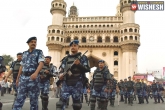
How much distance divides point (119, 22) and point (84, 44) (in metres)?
9.12

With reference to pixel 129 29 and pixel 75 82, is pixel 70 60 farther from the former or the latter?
pixel 129 29

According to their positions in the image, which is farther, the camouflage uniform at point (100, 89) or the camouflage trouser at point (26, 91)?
the camouflage uniform at point (100, 89)

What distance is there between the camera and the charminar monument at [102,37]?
4059 centimetres

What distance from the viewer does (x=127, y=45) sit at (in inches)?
1586

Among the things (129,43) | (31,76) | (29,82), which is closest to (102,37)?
(129,43)

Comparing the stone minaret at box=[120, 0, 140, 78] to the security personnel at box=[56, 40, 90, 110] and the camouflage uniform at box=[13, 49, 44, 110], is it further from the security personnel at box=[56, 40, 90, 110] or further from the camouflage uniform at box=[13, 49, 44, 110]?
the camouflage uniform at box=[13, 49, 44, 110]

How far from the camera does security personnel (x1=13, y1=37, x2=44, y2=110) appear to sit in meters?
4.13

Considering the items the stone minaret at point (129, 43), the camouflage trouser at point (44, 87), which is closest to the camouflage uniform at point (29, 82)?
the camouflage trouser at point (44, 87)

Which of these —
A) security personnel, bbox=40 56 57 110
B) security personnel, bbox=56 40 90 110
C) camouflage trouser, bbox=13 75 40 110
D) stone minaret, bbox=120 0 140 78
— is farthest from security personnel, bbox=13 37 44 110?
stone minaret, bbox=120 0 140 78

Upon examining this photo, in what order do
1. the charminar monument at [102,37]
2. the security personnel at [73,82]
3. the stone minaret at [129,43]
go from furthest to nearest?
the charminar monument at [102,37] < the stone minaret at [129,43] < the security personnel at [73,82]

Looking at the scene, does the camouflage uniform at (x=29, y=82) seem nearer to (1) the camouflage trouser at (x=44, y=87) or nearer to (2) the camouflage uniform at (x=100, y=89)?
(1) the camouflage trouser at (x=44, y=87)

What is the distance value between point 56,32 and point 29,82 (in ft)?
128

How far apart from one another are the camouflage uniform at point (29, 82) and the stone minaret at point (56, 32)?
118 ft

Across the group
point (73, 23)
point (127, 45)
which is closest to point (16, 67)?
point (127, 45)
